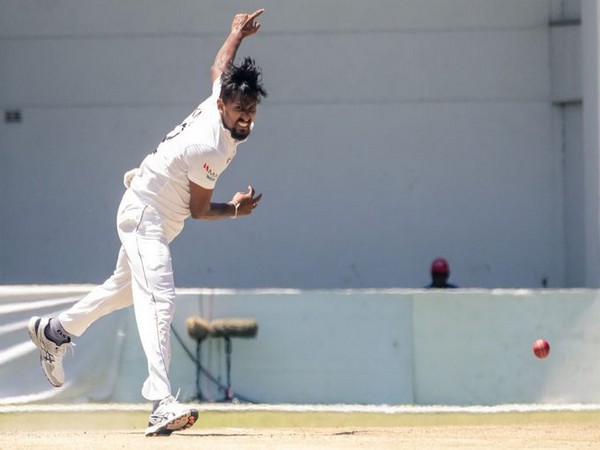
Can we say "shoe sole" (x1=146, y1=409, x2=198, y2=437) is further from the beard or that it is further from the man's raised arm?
the man's raised arm

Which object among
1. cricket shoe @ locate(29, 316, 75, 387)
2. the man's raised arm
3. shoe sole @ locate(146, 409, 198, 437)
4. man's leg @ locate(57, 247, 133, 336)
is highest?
the man's raised arm

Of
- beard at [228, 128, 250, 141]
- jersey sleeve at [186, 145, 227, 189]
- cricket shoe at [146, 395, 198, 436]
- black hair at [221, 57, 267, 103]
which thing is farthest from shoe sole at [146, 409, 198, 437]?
black hair at [221, 57, 267, 103]

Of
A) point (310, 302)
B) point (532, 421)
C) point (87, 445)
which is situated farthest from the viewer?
point (310, 302)

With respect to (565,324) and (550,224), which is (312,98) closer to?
(550,224)

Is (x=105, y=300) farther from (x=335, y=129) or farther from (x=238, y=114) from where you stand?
(x=335, y=129)

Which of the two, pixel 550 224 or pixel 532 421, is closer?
pixel 532 421

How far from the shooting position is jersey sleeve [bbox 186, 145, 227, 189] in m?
7.86


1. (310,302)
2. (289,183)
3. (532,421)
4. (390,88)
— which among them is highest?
(390,88)

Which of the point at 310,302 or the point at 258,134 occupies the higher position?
the point at 258,134

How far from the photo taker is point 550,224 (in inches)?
653

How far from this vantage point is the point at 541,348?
11156 mm

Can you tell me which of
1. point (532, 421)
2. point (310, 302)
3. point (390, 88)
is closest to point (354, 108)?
point (390, 88)

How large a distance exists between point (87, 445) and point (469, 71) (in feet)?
31.6

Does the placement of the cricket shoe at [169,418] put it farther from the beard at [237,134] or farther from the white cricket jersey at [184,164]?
the beard at [237,134]
